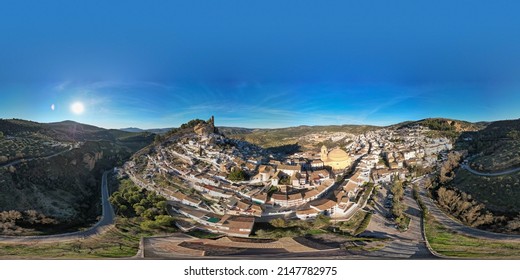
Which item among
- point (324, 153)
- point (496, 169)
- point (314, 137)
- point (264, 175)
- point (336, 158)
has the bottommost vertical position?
point (264, 175)

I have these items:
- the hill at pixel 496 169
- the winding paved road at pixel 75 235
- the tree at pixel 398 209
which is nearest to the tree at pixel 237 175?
the winding paved road at pixel 75 235

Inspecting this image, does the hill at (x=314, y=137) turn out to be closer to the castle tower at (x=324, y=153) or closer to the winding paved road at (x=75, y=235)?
the castle tower at (x=324, y=153)

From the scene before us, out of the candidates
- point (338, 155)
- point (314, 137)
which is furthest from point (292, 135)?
point (338, 155)

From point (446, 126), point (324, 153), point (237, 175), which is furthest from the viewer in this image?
point (324, 153)

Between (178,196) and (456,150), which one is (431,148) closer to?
(456,150)

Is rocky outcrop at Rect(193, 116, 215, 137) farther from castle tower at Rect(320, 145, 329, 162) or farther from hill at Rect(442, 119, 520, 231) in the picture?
hill at Rect(442, 119, 520, 231)

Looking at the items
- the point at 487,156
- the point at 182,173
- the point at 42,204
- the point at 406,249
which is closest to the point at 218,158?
the point at 182,173

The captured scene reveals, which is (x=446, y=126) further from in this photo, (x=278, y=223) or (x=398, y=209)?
(x=278, y=223)
